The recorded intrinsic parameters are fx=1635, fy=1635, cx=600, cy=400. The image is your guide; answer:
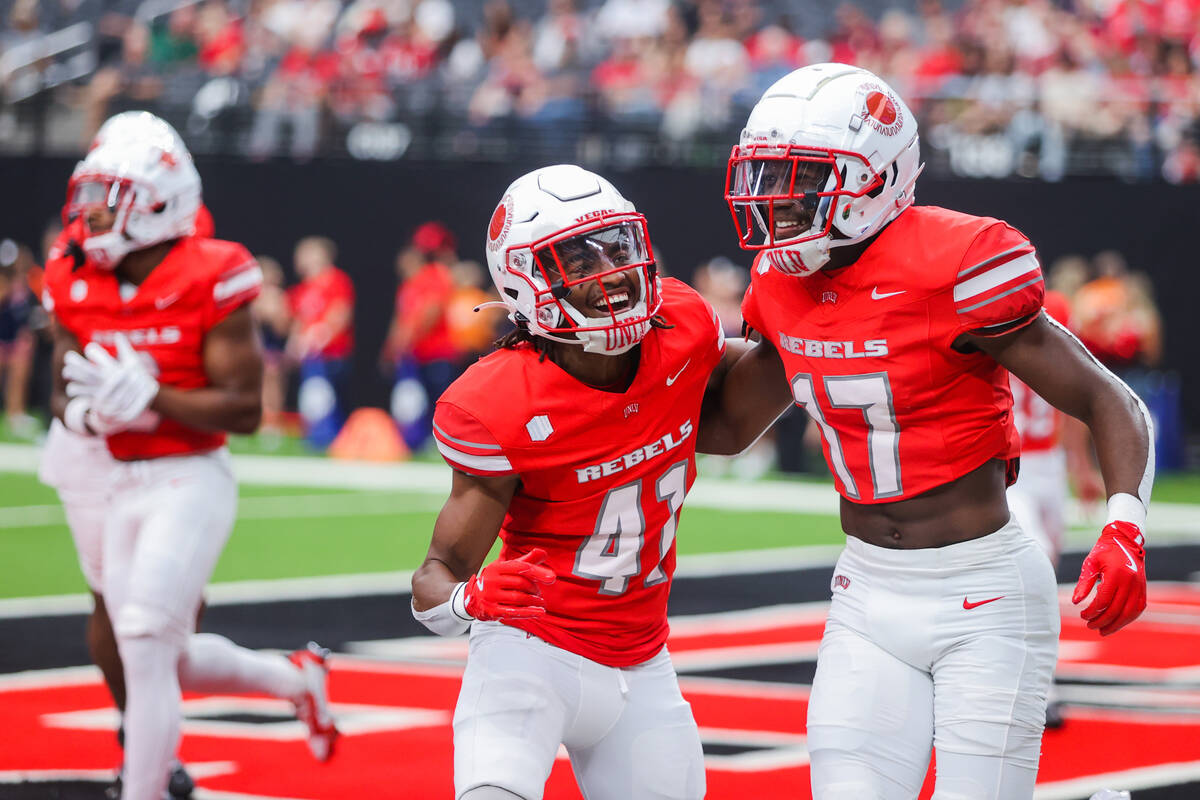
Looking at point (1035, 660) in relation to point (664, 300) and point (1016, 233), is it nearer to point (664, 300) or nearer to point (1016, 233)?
point (1016, 233)

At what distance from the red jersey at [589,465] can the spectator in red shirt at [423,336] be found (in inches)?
427

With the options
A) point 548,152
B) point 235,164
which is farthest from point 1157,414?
point 235,164

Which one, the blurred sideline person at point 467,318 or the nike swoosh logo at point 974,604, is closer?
the nike swoosh logo at point 974,604

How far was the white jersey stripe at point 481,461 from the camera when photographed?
136 inches

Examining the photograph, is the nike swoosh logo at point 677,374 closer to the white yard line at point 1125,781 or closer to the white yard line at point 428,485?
the white yard line at point 1125,781

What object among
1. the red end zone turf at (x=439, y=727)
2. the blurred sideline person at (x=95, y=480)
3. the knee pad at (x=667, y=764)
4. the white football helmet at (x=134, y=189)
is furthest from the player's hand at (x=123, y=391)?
the knee pad at (x=667, y=764)

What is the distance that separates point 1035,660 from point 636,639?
86cm

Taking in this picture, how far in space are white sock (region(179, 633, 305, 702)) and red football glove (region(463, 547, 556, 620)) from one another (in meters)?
1.96

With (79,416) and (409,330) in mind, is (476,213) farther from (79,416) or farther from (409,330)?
(79,416)

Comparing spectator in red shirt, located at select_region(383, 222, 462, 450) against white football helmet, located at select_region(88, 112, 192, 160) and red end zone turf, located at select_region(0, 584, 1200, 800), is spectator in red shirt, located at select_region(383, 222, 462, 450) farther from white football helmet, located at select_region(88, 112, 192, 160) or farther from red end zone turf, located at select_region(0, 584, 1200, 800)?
white football helmet, located at select_region(88, 112, 192, 160)

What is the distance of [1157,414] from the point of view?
46.5 feet

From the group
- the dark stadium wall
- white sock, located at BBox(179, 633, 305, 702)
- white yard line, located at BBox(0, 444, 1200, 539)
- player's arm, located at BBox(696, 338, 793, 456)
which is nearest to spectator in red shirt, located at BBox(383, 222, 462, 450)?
white yard line, located at BBox(0, 444, 1200, 539)

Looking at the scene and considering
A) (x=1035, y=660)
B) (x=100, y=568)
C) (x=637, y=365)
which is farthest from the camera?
(x=100, y=568)

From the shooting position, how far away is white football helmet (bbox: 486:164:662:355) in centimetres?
349
